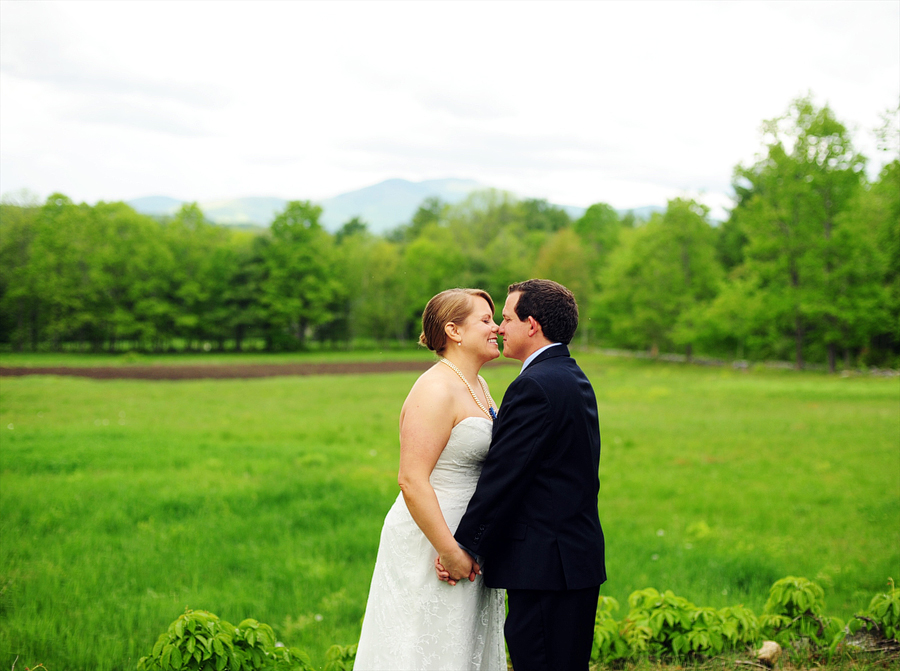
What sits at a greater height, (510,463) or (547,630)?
(510,463)

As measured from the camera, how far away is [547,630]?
2.74 m

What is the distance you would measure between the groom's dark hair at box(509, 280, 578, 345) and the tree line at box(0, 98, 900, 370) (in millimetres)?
7433

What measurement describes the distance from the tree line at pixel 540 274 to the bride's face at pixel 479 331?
24.8ft

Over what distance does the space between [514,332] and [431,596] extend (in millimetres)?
1320

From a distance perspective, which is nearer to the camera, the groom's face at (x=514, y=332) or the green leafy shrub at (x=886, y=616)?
the groom's face at (x=514, y=332)

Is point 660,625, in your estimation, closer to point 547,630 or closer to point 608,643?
point 608,643

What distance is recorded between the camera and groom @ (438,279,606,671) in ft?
8.82

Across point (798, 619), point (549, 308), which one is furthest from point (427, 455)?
point (798, 619)

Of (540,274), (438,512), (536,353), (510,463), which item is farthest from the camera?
(540,274)

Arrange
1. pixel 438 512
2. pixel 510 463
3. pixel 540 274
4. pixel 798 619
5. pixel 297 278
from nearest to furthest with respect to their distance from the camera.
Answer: pixel 510 463, pixel 438 512, pixel 798 619, pixel 540 274, pixel 297 278

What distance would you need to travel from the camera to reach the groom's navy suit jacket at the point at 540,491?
2684 mm

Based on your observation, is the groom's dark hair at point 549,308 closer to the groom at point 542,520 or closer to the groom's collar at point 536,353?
the groom's collar at point 536,353

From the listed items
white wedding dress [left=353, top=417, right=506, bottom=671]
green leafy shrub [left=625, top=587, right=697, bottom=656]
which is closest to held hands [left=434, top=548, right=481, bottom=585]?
white wedding dress [left=353, top=417, right=506, bottom=671]

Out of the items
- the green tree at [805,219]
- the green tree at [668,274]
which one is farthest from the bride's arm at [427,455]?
the green tree at [668,274]
